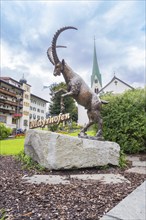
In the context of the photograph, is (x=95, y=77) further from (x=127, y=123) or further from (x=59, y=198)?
(x=59, y=198)

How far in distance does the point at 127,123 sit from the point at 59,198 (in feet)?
18.3

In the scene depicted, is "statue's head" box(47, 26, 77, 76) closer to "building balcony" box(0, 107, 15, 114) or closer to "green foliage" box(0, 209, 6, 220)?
"green foliage" box(0, 209, 6, 220)

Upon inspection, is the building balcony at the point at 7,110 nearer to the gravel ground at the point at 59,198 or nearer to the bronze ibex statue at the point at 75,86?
the bronze ibex statue at the point at 75,86

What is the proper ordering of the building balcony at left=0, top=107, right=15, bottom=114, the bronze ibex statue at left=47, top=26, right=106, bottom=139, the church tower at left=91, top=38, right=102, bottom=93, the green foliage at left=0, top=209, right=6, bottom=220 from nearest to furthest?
the green foliage at left=0, top=209, right=6, bottom=220, the bronze ibex statue at left=47, top=26, right=106, bottom=139, the building balcony at left=0, top=107, right=15, bottom=114, the church tower at left=91, top=38, right=102, bottom=93

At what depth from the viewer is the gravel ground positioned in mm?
2319

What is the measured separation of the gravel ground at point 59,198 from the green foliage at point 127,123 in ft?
13.2

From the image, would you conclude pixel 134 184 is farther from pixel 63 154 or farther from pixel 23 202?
pixel 23 202

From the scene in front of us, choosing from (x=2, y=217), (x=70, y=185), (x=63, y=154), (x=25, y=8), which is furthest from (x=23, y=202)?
(x=25, y=8)

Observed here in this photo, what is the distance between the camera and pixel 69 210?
246cm

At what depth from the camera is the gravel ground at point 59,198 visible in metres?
2.32

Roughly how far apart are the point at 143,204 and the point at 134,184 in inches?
39.1

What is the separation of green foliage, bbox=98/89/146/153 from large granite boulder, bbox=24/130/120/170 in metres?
2.81

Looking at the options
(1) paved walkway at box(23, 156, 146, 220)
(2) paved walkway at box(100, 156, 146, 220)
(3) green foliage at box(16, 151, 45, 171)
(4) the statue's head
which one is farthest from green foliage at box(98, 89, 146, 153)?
(2) paved walkway at box(100, 156, 146, 220)

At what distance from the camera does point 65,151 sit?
4.70m
